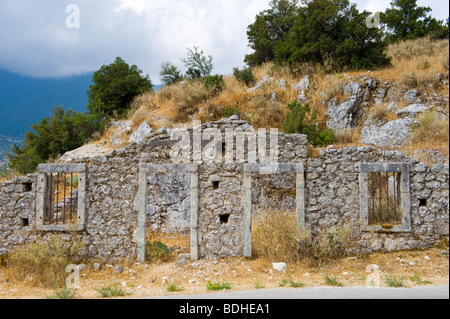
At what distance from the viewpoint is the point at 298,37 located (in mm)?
20203

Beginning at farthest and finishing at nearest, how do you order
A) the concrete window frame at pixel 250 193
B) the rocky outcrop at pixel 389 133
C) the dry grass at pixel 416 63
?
1. the dry grass at pixel 416 63
2. the rocky outcrop at pixel 389 133
3. the concrete window frame at pixel 250 193

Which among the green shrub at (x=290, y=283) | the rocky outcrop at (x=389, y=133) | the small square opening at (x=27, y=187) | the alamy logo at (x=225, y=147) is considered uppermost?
the rocky outcrop at (x=389, y=133)

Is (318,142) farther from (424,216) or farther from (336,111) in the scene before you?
(424,216)

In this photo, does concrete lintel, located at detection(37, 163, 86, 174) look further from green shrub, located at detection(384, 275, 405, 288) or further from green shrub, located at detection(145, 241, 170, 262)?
green shrub, located at detection(384, 275, 405, 288)

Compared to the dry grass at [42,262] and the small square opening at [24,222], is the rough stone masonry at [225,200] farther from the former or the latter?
the dry grass at [42,262]

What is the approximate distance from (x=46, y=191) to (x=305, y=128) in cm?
953

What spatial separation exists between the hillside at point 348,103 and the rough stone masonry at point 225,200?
3.81m

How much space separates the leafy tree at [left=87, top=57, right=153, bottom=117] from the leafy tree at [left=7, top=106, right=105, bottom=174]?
1.57m

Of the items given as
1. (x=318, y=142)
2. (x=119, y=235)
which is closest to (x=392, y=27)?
(x=318, y=142)

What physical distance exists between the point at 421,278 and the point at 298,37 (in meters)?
16.0

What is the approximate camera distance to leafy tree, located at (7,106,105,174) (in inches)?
763

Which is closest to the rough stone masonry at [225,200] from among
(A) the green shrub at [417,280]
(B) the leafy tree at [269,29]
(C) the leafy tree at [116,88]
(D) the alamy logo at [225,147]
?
(D) the alamy logo at [225,147]

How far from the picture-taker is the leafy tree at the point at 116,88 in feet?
74.2

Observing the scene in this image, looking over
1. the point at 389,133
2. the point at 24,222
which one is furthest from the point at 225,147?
the point at 389,133
